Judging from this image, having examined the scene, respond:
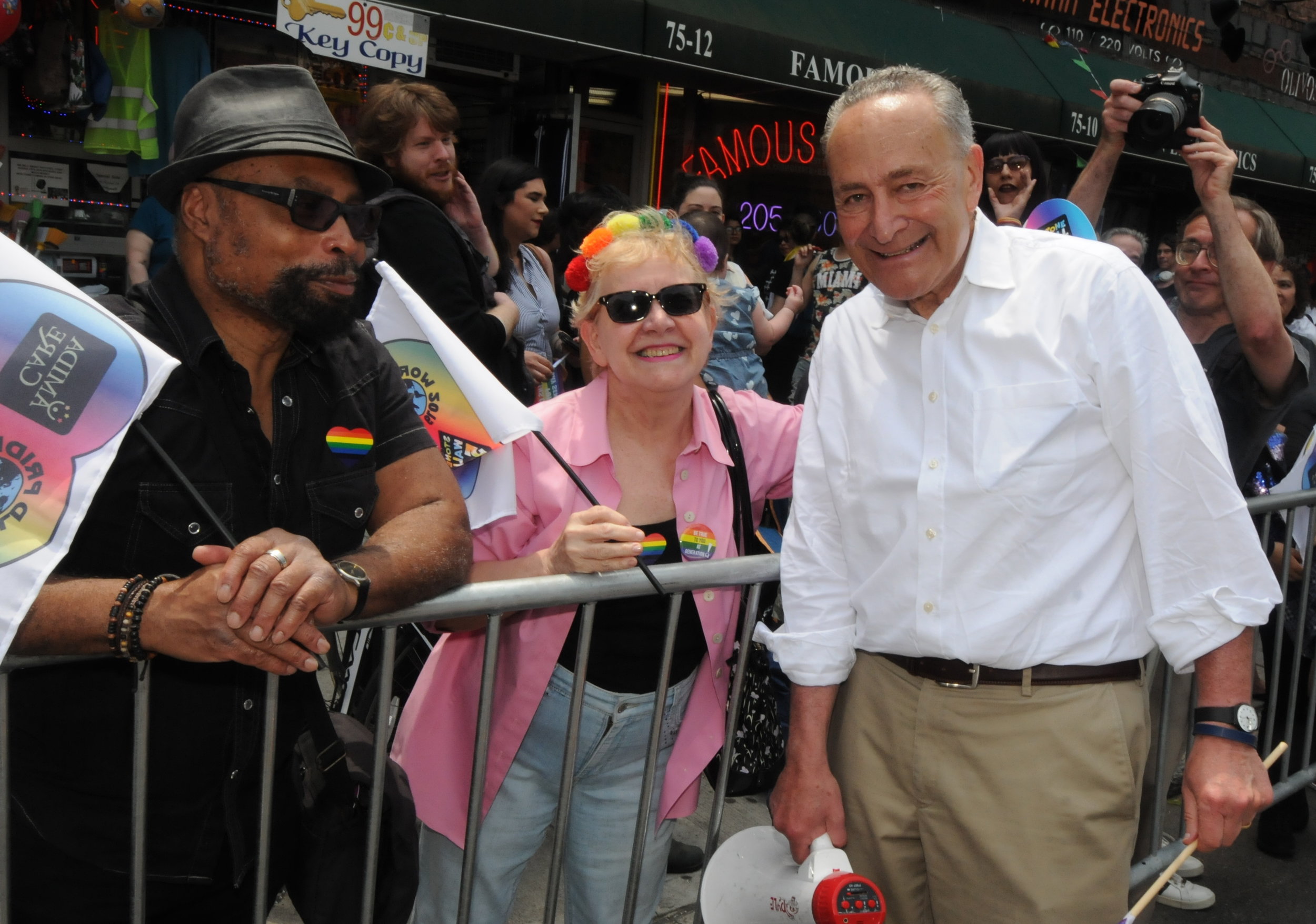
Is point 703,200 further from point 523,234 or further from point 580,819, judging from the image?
point 580,819

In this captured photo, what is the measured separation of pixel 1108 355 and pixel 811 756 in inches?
40.3

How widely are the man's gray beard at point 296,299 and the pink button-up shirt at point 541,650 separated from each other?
595mm

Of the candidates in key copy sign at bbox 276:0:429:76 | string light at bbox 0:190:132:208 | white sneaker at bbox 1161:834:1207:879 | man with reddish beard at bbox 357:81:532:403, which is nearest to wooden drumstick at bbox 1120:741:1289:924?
white sneaker at bbox 1161:834:1207:879

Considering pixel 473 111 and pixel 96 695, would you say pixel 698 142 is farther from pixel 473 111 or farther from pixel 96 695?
pixel 96 695

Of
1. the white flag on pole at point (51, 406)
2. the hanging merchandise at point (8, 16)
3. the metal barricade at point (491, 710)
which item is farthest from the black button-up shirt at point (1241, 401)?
the hanging merchandise at point (8, 16)

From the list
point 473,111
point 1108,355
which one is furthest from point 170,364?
point 473,111

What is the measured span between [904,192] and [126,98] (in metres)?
5.42

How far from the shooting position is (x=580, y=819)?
2.58 meters

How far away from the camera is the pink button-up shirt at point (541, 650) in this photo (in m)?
2.48

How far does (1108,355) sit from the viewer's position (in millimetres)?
2041

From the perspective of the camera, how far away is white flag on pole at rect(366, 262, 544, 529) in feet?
7.70

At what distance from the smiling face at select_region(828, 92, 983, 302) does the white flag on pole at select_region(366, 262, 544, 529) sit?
81 centimetres

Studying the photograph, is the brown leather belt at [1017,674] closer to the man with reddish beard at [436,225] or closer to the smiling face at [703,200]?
the man with reddish beard at [436,225]

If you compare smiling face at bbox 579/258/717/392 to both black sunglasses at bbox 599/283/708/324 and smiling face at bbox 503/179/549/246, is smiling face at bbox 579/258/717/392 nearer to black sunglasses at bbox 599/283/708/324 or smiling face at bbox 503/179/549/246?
black sunglasses at bbox 599/283/708/324
